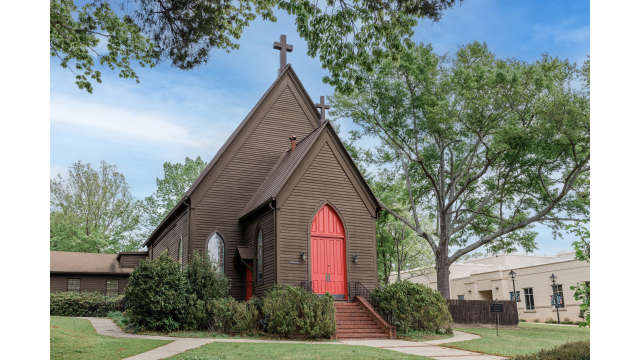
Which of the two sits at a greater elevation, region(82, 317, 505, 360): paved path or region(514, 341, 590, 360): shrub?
region(514, 341, 590, 360): shrub

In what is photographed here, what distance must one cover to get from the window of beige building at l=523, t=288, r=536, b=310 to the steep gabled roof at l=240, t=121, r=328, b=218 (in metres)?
20.9

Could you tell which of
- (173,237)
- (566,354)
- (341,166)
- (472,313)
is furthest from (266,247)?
(472,313)

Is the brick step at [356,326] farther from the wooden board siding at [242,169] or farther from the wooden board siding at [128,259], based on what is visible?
the wooden board siding at [128,259]

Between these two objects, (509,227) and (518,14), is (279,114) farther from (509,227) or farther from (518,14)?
(518,14)

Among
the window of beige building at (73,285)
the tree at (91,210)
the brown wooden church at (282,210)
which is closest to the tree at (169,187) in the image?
the tree at (91,210)

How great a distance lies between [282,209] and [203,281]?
121 inches

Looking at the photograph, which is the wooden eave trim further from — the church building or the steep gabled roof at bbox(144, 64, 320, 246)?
the steep gabled roof at bbox(144, 64, 320, 246)

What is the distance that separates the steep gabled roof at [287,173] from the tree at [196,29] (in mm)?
6139

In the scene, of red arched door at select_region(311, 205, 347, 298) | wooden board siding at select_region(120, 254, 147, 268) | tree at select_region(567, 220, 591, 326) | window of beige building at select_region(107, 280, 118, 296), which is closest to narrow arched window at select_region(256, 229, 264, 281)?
red arched door at select_region(311, 205, 347, 298)

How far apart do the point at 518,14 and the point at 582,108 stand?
12.0 meters

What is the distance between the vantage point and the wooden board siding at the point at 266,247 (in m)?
15.2

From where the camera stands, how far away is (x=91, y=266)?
28.3 meters

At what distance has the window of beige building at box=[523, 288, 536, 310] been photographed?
3183 cm
